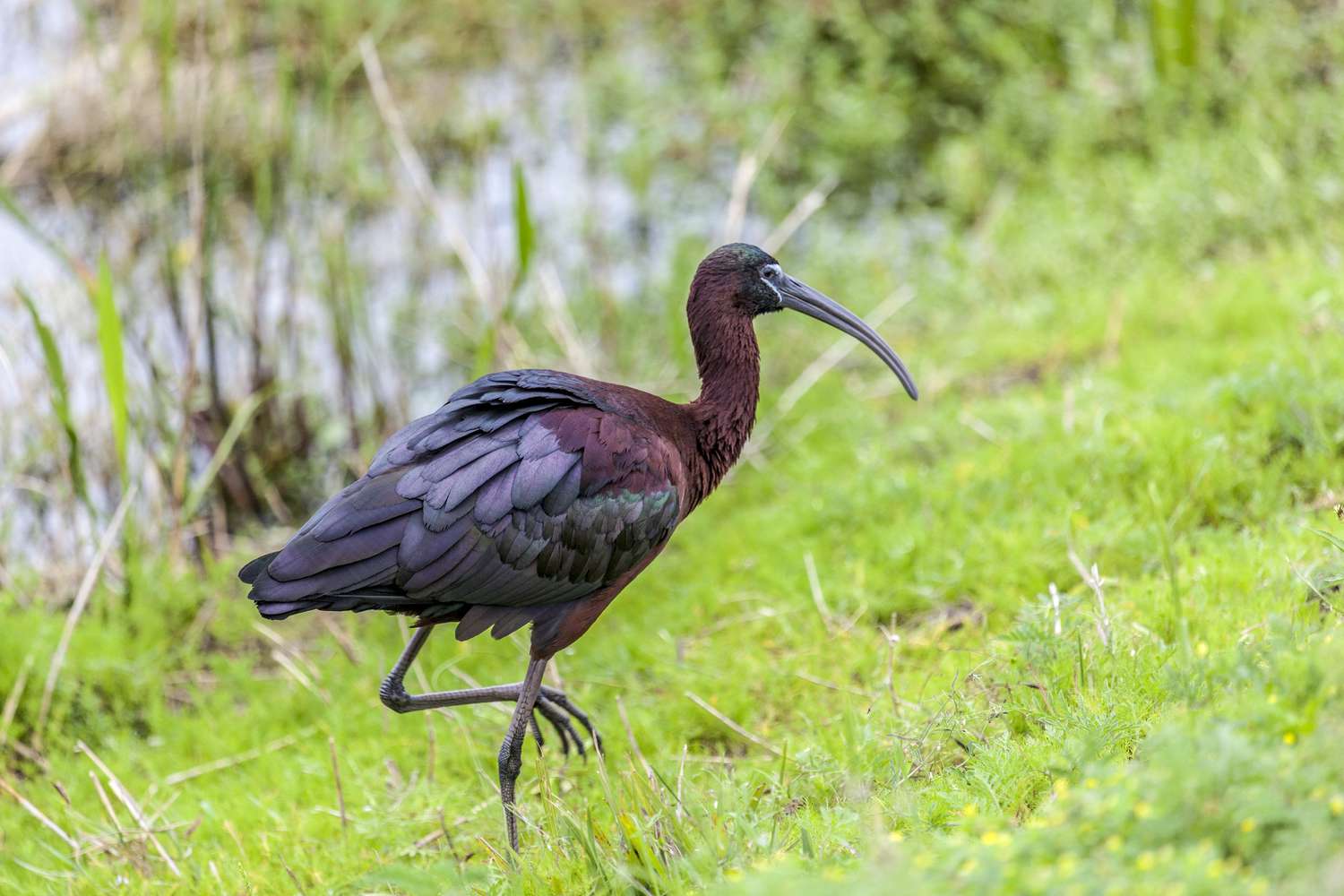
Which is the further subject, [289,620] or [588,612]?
[289,620]

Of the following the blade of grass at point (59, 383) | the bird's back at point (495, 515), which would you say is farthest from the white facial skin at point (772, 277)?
the blade of grass at point (59, 383)

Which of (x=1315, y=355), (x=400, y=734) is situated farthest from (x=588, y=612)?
(x=1315, y=355)

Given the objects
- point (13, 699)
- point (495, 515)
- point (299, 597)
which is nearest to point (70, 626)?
point (13, 699)

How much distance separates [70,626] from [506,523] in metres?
2.03

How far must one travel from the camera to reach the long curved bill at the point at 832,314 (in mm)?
4301

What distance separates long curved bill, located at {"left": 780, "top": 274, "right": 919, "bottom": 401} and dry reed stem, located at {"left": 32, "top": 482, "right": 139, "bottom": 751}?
2610 mm

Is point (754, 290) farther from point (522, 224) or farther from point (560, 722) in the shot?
point (560, 722)

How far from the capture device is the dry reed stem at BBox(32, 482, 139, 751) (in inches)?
181

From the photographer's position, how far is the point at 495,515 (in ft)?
11.6

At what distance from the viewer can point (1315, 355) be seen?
196 inches

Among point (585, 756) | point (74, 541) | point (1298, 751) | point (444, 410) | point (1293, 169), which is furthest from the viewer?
point (1293, 169)

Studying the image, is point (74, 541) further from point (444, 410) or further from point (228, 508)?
point (444, 410)

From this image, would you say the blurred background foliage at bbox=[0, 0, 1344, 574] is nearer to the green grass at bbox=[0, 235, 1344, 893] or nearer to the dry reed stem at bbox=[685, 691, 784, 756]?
the green grass at bbox=[0, 235, 1344, 893]

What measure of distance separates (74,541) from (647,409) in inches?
120
